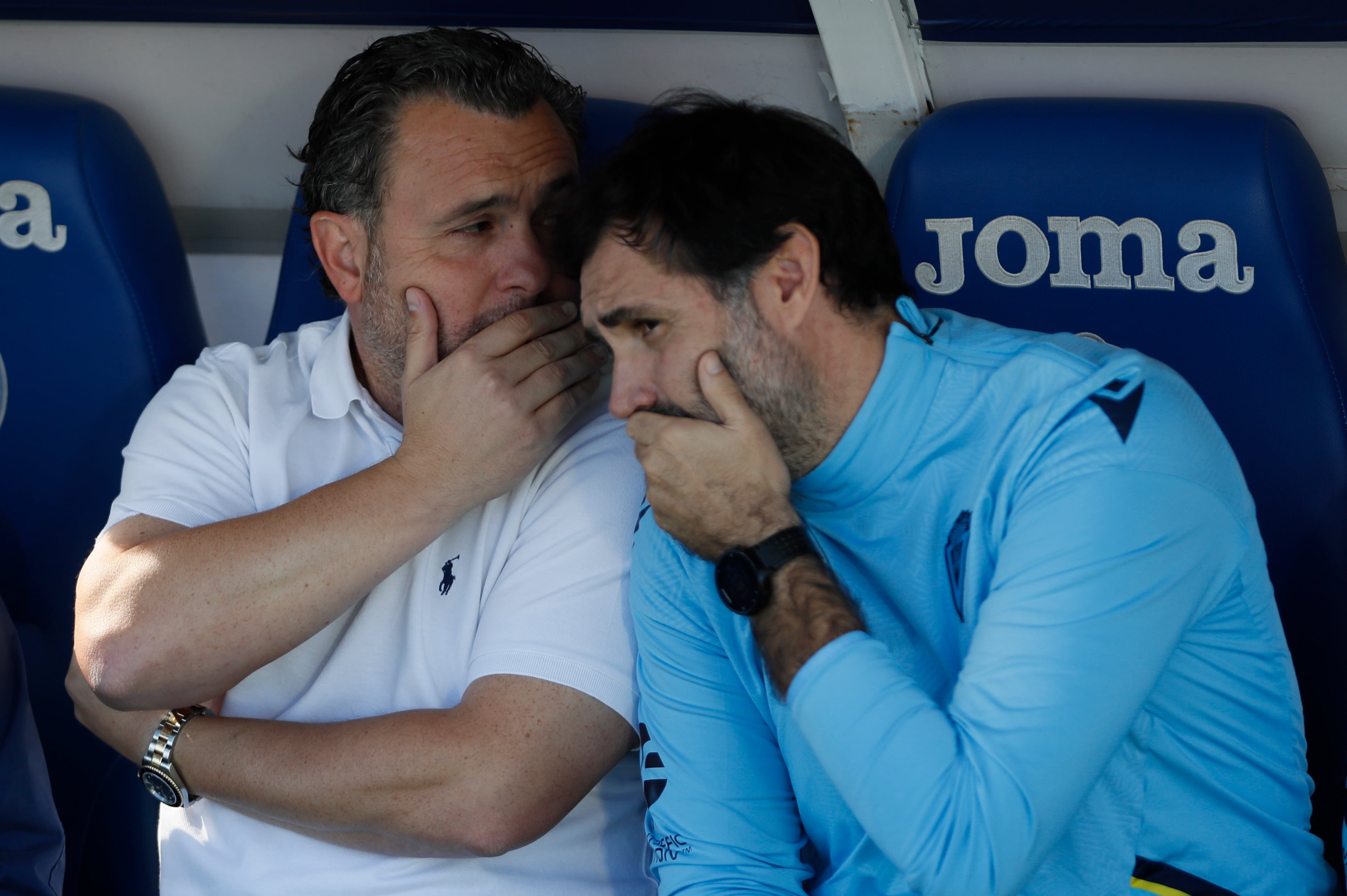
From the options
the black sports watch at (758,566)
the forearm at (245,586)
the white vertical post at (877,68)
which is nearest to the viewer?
the black sports watch at (758,566)

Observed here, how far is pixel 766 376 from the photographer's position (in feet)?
3.94

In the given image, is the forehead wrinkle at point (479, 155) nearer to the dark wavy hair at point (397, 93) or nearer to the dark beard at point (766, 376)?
the dark wavy hair at point (397, 93)

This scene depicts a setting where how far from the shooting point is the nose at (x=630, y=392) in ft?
4.10

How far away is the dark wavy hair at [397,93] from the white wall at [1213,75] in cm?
65

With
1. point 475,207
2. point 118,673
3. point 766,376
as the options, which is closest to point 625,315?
point 766,376

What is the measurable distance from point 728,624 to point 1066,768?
0.41 meters

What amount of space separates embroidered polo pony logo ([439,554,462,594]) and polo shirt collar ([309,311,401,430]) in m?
0.23

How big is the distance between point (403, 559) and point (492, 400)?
210mm

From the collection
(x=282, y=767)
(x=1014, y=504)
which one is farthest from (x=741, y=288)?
(x=282, y=767)

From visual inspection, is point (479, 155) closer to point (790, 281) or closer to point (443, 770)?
point (790, 281)

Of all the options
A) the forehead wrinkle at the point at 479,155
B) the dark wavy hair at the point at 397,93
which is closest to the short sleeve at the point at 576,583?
the forehead wrinkle at the point at 479,155

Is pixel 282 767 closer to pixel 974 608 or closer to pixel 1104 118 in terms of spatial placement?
pixel 974 608

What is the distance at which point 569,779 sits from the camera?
51.9 inches

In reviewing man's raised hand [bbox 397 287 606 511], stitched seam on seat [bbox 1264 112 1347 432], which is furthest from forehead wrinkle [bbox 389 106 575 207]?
stitched seam on seat [bbox 1264 112 1347 432]
